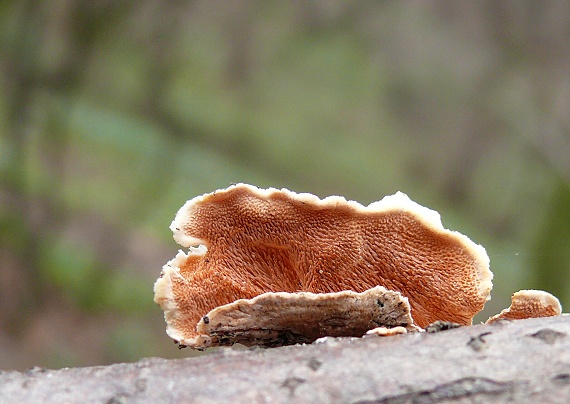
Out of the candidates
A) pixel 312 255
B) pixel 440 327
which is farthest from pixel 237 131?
pixel 440 327

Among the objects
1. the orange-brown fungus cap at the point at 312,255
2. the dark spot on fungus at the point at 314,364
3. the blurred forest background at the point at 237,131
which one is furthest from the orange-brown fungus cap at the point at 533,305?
the blurred forest background at the point at 237,131

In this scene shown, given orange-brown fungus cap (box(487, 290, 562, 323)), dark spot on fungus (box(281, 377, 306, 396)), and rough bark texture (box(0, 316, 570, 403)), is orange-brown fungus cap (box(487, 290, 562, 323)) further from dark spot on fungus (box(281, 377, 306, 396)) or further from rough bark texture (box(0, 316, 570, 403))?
dark spot on fungus (box(281, 377, 306, 396))

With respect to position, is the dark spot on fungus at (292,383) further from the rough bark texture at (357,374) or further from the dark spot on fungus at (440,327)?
the dark spot on fungus at (440,327)

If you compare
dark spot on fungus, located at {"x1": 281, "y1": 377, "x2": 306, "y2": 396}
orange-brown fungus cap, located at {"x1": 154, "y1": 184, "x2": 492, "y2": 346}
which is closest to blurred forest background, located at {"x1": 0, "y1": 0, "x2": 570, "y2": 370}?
orange-brown fungus cap, located at {"x1": 154, "y1": 184, "x2": 492, "y2": 346}

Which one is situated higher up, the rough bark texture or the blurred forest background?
the blurred forest background

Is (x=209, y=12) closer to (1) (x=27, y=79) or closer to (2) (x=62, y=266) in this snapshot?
(1) (x=27, y=79)

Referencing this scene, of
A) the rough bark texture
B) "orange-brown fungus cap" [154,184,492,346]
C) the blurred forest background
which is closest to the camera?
the rough bark texture
